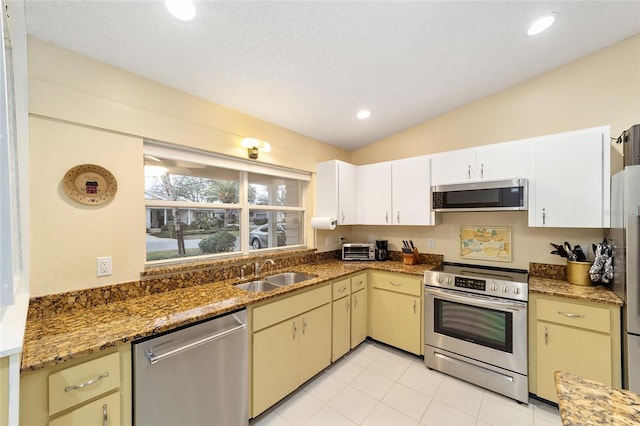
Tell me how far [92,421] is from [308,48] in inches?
90.7

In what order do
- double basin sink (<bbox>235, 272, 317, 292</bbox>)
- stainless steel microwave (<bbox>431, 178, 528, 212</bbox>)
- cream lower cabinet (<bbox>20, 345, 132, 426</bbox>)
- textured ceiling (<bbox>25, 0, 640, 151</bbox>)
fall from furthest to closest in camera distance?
double basin sink (<bbox>235, 272, 317, 292</bbox>)
stainless steel microwave (<bbox>431, 178, 528, 212</bbox>)
textured ceiling (<bbox>25, 0, 640, 151</bbox>)
cream lower cabinet (<bbox>20, 345, 132, 426</bbox>)

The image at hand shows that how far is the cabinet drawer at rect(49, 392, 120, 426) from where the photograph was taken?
1095 millimetres

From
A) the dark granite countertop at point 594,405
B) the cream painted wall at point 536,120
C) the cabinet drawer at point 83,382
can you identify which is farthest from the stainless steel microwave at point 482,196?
the cabinet drawer at point 83,382

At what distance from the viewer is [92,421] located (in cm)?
115

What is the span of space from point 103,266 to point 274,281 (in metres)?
1.34

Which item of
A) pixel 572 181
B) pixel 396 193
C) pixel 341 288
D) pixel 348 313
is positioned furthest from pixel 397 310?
pixel 572 181

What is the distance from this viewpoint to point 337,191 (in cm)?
306

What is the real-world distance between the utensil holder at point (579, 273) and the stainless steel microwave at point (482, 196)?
579 millimetres

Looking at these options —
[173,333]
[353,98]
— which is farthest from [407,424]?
[353,98]

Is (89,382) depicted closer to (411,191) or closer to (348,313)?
(348,313)

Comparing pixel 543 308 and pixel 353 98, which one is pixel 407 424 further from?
pixel 353 98

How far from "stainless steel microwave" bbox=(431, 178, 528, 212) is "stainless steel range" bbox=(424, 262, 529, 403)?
62cm

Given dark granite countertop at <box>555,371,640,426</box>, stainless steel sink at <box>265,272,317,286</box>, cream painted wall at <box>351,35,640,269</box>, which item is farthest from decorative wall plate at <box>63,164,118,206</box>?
cream painted wall at <box>351,35,640,269</box>

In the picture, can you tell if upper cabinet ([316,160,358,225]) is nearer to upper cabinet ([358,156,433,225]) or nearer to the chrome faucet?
upper cabinet ([358,156,433,225])
